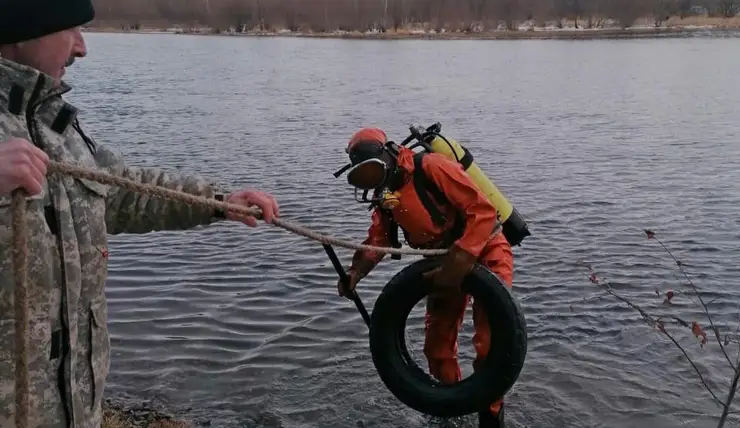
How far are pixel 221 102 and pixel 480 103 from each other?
8.30 metres

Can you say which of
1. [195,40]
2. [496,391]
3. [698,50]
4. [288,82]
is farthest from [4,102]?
[195,40]

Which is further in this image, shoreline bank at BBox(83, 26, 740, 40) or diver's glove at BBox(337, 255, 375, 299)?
shoreline bank at BBox(83, 26, 740, 40)

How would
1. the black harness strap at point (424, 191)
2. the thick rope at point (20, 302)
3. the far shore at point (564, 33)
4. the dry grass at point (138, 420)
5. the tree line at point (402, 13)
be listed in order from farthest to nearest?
the tree line at point (402, 13) < the far shore at point (564, 33) < the dry grass at point (138, 420) < the black harness strap at point (424, 191) < the thick rope at point (20, 302)

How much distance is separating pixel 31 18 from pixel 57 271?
32.4 inches

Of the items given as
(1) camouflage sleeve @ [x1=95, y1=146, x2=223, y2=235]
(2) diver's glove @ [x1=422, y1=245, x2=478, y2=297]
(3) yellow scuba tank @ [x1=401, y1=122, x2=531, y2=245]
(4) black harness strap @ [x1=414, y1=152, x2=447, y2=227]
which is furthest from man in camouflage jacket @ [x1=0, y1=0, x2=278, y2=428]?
(3) yellow scuba tank @ [x1=401, y1=122, x2=531, y2=245]

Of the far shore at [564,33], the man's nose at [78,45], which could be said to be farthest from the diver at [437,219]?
the far shore at [564,33]

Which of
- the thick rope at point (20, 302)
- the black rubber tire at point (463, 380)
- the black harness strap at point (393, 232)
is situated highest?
the thick rope at point (20, 302)

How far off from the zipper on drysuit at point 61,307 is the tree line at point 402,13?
5735 cm

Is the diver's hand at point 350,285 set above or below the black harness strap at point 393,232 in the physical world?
below

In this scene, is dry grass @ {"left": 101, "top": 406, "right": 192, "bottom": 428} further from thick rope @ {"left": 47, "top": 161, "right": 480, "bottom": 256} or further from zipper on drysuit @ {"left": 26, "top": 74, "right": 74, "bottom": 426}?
zipper on drysuit @ {"left": 26, "top": 74, "right": 74, "bottom": 426}

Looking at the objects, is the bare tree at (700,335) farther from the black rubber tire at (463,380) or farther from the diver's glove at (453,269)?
the diver's glove at (453,269)

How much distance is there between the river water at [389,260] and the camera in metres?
6.28

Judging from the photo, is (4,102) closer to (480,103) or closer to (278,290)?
(278,290)

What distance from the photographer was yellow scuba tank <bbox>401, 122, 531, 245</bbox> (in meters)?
5.57
